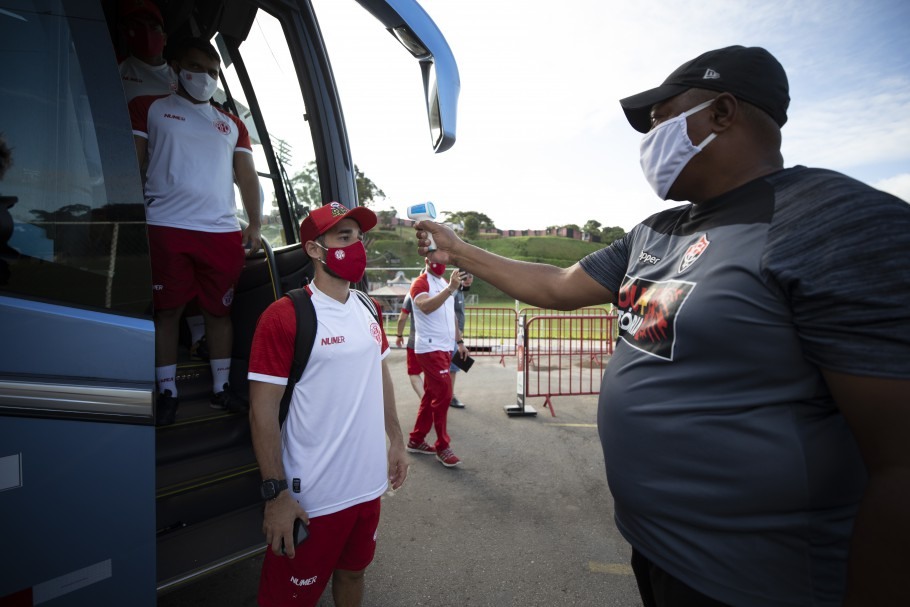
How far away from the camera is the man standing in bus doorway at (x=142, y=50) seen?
8.23 ft

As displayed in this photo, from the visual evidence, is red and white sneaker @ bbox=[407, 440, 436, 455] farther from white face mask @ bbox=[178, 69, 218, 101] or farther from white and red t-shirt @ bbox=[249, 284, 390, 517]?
white face mask @ bbox=[178, 69, 218, 101]

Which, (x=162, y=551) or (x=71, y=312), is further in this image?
(x=162, y=551)

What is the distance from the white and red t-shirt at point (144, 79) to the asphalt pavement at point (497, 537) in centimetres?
290

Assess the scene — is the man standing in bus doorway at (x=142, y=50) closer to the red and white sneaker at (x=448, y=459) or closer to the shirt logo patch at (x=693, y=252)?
the shirt logo patch at (x=693, y=252)

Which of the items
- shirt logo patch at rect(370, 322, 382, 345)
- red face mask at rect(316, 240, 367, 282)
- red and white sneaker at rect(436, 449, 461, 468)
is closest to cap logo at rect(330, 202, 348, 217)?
red face mask at rect(316, 240, 367, 282)

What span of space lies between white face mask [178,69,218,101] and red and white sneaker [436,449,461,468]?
3.68 metres

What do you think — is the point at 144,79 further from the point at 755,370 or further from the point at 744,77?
the point at 755,370

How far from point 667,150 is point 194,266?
2.48 metres

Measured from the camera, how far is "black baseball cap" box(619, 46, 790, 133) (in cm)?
127

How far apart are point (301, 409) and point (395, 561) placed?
5.60ft

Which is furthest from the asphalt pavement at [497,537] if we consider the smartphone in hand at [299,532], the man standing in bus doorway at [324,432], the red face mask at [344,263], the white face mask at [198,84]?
the white face mask at [198,84]

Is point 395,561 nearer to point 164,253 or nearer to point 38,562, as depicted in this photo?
point 38,562

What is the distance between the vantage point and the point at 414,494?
408 centimetres

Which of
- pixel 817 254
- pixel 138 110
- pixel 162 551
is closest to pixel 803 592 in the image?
pixel 817 254
